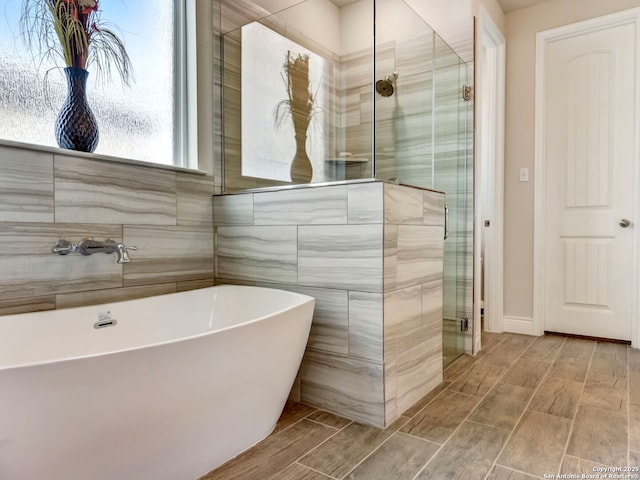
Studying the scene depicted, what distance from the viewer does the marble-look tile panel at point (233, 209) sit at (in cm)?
204

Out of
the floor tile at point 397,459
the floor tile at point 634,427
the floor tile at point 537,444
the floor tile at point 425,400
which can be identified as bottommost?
the floor tile at point 397,459

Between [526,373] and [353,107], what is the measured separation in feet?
5.97

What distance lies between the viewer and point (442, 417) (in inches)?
67.4

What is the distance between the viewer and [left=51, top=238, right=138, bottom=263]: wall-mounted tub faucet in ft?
5.15

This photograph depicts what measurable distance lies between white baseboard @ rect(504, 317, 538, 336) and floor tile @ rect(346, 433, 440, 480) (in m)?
1.98

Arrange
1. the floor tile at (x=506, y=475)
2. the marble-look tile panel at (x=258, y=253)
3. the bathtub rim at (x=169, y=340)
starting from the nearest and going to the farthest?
1. the bathtub rim at (x=169, y=340)
2. the floor tile at (x=506, y=475)
3. the marble-look tile panel at (x=258, y=253)

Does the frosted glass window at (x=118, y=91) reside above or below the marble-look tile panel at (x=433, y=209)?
above

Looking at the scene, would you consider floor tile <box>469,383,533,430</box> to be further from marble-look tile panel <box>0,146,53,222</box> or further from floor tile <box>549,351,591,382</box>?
marble-look tile panel <box>0,146,53,222</box>

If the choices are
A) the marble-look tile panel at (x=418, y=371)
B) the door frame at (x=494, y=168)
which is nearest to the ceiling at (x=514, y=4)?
the door frame at (x=494, y=168)

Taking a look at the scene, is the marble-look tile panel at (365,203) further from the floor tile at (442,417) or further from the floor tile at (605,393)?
the floor tile at (605,393)

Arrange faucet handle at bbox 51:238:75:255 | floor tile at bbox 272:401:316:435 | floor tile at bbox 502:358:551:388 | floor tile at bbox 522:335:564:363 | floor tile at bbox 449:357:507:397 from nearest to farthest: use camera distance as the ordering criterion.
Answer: faucet handle at bbox 51:238:75:255 < floor tile at bbox 272:401:316:435 < floor tile at bbox 449:357:507:397 < floor tile at bbox 502:358:551:388 < floor tile at bbox 522:335:564:363

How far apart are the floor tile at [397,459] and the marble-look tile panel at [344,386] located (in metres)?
0.13

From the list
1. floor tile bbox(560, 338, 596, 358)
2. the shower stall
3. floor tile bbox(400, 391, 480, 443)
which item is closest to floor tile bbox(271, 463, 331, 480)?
floor tile bbox(400, 391, 480, 443)

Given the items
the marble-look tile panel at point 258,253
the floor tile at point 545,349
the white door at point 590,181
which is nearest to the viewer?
the marble-look tile panel at point 258,253
